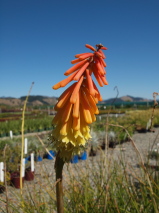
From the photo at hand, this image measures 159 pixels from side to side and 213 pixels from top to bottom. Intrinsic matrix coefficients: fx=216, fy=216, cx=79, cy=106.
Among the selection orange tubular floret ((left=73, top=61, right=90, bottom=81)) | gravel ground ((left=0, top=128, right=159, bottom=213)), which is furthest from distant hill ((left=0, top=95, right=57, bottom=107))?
orange tubular floret ((left=73, top=61, right=90, bottom=81))

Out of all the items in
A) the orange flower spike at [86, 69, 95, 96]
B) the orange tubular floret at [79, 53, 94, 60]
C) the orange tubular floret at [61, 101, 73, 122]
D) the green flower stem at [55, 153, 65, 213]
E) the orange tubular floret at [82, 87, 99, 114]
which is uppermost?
the orange tubular floret at [79, 53, 94, 60]

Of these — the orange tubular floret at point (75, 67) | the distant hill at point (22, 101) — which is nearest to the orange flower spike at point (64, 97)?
the orange tubular floret at point (75, 67)

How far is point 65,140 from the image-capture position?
126cm

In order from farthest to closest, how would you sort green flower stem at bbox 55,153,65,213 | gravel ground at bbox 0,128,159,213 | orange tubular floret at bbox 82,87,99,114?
gravel ground at bbox 0,128,159,213 < orange tubular floret at bbox 82,87,99,114 < green flower stem at bbox 55,153,65,213

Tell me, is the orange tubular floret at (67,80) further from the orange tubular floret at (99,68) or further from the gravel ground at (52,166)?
the gravel ground at (52,166)

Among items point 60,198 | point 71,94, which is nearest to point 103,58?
point 71,94

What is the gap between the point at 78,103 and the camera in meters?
1.27

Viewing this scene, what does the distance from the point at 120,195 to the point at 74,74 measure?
4.63 feet

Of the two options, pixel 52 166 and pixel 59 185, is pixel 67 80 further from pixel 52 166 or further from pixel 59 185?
pixel 52 166

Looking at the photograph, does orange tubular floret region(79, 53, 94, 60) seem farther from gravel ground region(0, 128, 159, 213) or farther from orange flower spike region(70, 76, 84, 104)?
gravel ground region(0, 128, 159, 213)

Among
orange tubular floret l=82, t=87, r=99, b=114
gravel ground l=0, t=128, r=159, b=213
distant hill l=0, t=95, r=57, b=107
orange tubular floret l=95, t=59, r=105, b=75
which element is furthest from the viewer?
distant hill l=0, t=95, r=57, b=107

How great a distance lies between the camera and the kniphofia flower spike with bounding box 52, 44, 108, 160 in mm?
1243

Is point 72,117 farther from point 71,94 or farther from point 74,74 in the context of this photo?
point 74,74

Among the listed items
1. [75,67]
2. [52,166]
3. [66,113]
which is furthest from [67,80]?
[52,166]
